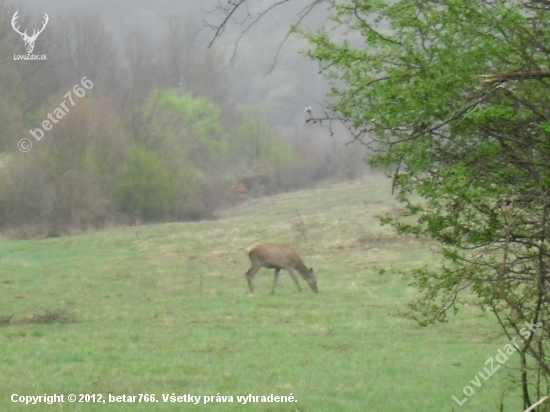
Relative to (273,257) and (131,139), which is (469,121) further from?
(131,139)

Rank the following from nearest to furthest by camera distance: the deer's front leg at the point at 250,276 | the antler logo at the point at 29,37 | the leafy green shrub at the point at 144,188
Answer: the deer's front leg at the point at 250,276 → the leafy green shrub at the point at 144,188 → the antler logo at the point at 29,37

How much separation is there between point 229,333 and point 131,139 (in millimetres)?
40242

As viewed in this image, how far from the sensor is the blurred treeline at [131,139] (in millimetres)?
47969

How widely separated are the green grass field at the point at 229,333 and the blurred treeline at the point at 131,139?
35.4ft

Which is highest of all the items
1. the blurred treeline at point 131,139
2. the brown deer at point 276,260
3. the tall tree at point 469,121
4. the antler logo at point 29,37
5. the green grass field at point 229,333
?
the antler logo at point 29,37

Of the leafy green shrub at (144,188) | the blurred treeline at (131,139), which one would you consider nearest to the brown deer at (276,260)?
the blurred treeline at (131,139)

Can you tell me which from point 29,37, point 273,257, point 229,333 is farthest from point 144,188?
point 229,333

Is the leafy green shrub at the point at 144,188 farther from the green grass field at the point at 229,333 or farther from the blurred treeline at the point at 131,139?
the green grass field at the point at 229,333

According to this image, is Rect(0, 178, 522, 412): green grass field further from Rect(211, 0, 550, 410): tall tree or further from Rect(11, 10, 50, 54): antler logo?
Rect(11, 10, 50, 54): antler logo

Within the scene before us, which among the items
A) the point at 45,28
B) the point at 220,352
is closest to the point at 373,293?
the point at 220,352

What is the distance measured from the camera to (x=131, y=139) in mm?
54875

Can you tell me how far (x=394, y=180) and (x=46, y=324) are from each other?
12.0 meters

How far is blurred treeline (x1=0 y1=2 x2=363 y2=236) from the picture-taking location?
157 ft

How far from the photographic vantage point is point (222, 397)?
1039cm
